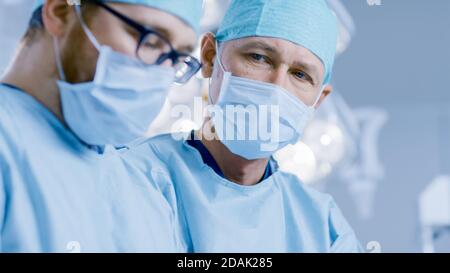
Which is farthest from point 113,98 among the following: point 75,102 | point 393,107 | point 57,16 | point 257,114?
point 393,107

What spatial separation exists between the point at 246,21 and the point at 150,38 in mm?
403

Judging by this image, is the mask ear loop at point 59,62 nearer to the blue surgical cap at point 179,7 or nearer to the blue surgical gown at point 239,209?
the blue surgical cap at point 179,7

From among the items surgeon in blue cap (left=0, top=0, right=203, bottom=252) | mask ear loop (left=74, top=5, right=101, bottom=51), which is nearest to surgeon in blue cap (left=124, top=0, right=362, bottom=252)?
surgeon in blue cap (left=0, top=0, right=203, bottom=252)

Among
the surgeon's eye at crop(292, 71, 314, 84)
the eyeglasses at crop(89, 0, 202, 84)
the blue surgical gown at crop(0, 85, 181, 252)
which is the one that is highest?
the surgeon's eye at crop(292, 71, 314, 84)

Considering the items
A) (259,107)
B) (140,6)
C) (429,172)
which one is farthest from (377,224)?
(140,6)

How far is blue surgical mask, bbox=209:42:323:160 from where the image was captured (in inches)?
53.8

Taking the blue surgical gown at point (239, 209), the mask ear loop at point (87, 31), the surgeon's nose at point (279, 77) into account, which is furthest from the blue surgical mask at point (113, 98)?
the surgeon's nose at point (279, 77)

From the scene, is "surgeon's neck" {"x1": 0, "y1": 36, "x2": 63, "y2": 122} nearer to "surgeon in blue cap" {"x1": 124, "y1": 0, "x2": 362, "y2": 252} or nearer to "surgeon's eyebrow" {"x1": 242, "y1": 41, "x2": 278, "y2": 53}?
"surgeon in blue cap" {"x1": 124, "y1": 0, "x2": 362, "y2": 252}

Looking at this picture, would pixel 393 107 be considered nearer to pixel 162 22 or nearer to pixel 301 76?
Result: pixel 301 76

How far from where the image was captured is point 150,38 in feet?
3.52

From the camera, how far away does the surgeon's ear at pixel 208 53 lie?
1504 millimetres

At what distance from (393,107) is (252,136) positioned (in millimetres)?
471

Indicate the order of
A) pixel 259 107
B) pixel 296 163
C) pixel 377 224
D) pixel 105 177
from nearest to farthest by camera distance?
pixel 105 177 → pixel 259 107 → pixel 377 224 → pixel 296 163

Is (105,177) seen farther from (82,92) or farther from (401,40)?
(401,40)
